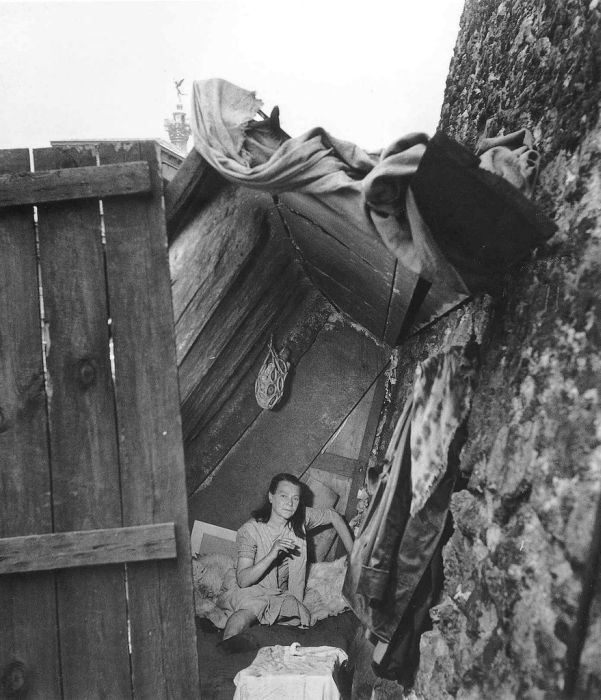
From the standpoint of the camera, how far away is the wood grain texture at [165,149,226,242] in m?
2.45

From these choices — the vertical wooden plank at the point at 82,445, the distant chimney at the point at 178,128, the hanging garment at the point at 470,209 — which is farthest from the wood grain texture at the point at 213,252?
the distant chimney at the point at 178,128

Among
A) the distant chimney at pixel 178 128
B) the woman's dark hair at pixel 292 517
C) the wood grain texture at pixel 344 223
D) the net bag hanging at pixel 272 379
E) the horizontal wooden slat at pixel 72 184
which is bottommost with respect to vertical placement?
the woman's dark hair at pixel 292 517

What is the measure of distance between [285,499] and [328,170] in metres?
2.77

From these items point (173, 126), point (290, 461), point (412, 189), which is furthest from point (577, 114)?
point (173, 126)

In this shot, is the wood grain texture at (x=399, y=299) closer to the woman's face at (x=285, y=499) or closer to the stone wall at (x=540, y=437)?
the stone wall at (x=540, y=437)

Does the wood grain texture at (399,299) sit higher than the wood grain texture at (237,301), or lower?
lower

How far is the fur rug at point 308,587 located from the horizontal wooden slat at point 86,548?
2.34 meters

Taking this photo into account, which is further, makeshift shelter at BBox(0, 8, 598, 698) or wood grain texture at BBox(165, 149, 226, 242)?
wood grain texture at BBox(165, 149, 226, 242)

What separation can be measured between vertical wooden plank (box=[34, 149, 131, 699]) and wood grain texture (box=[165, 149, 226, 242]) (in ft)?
1.67

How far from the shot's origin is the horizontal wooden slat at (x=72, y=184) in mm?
1945

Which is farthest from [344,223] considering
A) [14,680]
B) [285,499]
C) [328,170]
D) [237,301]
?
[285,499]

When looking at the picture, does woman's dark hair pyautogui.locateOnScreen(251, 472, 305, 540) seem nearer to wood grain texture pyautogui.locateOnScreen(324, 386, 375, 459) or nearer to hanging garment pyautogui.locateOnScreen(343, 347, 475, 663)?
wood grain texture pyautogui.locateOnScreen(324, 386, 375, 459)

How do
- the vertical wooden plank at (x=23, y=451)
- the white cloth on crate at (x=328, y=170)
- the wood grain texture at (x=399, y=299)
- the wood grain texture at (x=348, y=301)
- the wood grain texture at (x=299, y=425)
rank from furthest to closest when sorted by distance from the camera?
the wood grain texture at (x=299, y=425), the wood grain texture at (x=348, y=301), the wood grain texture at (x=399, y=299), the vertical wooden plank at (x=23, y=451), the white cloth on crate at (x=328, y=170)

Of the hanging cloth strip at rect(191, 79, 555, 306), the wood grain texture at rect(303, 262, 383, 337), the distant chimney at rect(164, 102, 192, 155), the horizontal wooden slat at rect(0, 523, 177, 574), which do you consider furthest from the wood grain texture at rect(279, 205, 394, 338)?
the distant chimney at rect(164, 102, 192, 155)
